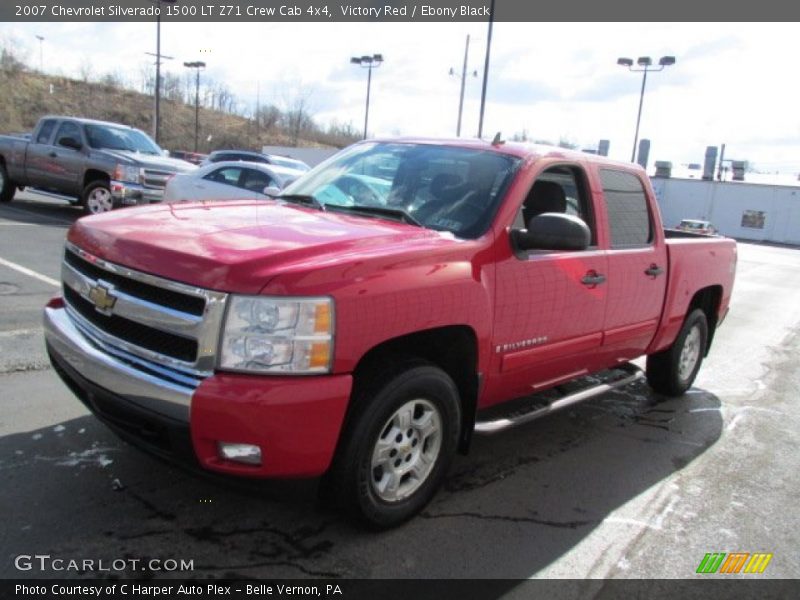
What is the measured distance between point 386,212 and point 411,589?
6.53ft

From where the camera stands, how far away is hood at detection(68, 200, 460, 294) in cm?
281

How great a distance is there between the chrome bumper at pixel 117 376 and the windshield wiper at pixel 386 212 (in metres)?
1.58

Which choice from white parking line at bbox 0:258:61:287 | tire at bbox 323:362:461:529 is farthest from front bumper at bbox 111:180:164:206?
tire at bbox 323:362:461:529

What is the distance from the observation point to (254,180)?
12.5 metres

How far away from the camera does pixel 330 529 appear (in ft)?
11.0

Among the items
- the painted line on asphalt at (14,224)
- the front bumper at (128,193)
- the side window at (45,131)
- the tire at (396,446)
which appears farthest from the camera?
the side window at (45,131)

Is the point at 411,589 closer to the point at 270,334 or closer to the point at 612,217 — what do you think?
the point at 270,334

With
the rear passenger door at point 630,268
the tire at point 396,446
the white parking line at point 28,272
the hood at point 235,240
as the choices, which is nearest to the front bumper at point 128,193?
the white parking line at point 28,272

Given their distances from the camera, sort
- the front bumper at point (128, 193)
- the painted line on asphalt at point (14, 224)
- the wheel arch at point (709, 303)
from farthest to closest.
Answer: the front bumper at point (128, 193) < the painted line on asphalt at point (14, 224) < the wheel arch at point (709, 303)

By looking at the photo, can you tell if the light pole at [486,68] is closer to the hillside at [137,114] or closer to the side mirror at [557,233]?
the side mirror at [557,233]

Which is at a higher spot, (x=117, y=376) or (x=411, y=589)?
(x=117, y=376)

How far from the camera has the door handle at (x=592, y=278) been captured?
14.2 feet

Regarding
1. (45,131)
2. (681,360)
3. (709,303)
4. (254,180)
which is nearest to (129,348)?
(681,360)

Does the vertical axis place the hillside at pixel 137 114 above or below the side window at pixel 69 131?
above
